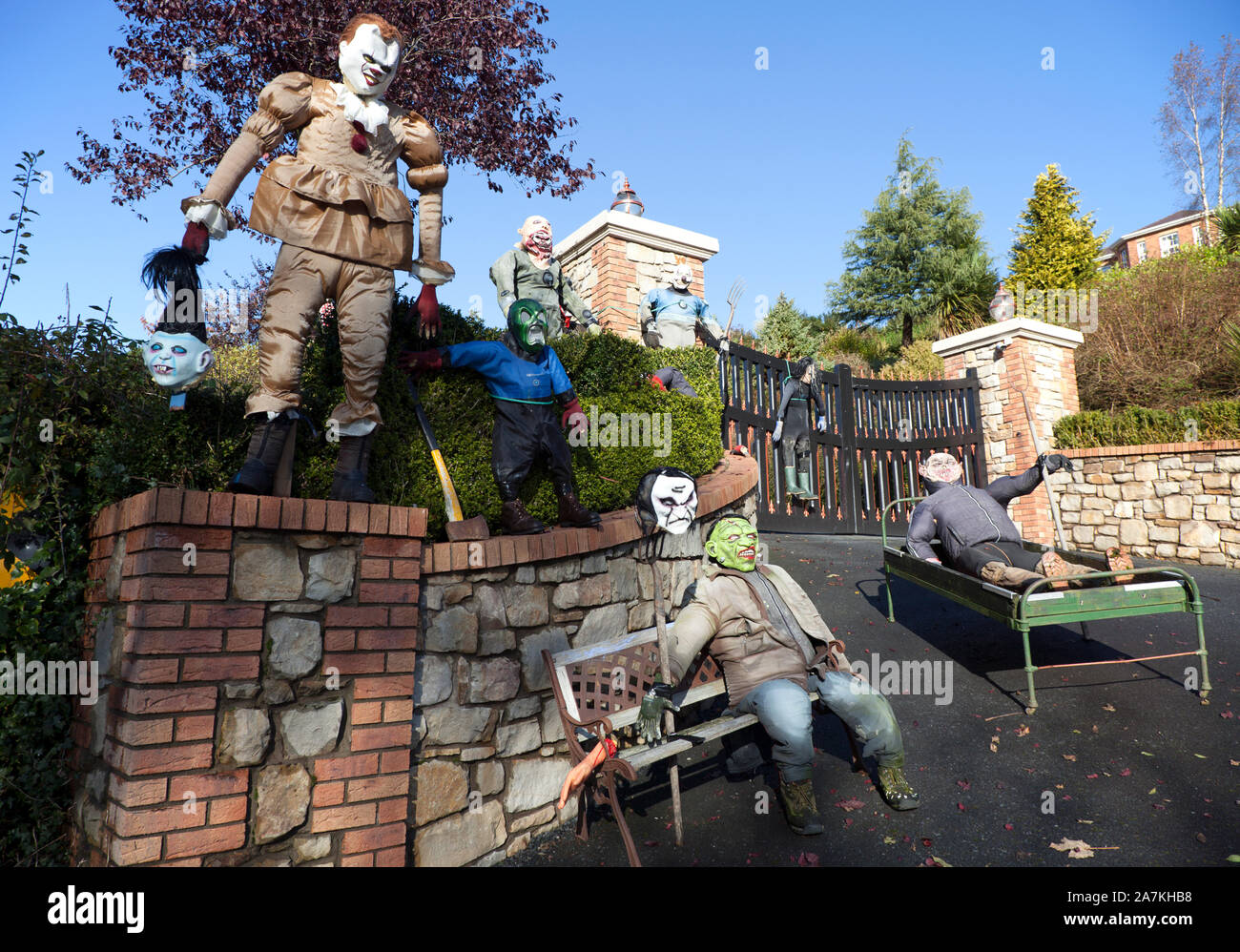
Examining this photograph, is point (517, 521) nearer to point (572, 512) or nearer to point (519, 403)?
point (572, 512)

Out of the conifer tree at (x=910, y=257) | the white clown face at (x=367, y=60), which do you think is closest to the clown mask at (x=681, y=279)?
the white clown face at (x=367, y=60)

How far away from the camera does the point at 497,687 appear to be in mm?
3248

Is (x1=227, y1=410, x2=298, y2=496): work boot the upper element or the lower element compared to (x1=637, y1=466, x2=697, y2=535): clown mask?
upper

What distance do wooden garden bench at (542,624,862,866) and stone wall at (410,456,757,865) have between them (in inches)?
6.8

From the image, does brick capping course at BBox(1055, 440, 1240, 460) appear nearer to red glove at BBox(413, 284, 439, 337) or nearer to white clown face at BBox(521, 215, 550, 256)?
white clown face at BBox(521, 215, 550, 256)

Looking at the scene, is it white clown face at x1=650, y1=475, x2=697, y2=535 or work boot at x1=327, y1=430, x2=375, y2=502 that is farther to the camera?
white clown face at x1=650, y1=475, x2=697, y2=535

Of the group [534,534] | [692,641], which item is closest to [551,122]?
[534,534]

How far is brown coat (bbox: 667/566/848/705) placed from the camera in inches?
129

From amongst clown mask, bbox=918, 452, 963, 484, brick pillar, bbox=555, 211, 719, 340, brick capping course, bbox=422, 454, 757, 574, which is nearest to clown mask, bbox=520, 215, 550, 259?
brick pillar, bbox=555, 211, 719, 340

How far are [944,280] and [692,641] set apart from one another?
1976cm

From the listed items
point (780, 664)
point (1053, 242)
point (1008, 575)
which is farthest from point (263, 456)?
point (1053, 242)

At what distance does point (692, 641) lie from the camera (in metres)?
3.24

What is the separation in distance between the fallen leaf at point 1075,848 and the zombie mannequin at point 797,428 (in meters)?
5.16

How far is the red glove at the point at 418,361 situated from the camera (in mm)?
3328
